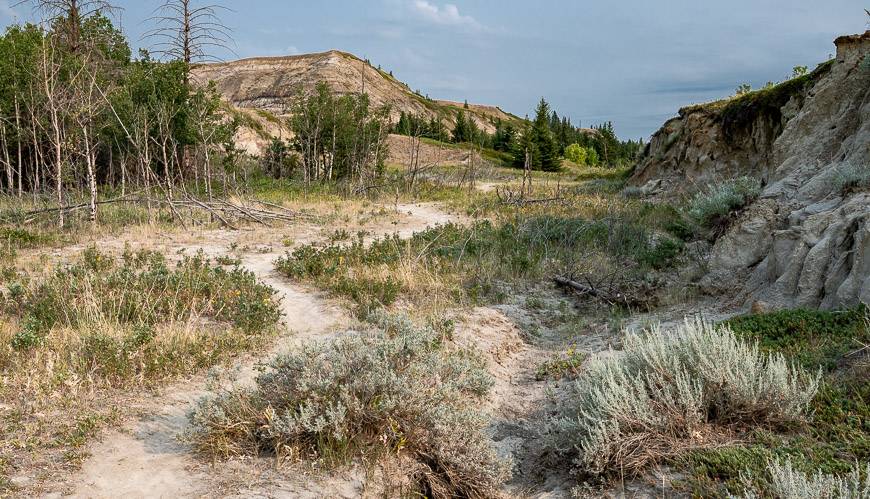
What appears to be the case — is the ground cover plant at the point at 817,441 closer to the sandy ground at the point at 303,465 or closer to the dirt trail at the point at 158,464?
the sandy ground at the point at 303,465

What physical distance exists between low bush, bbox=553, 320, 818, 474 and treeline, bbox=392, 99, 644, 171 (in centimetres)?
2794

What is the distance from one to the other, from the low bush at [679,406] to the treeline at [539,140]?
27.9m

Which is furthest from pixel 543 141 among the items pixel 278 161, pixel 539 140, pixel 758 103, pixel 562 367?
pixel 562 367

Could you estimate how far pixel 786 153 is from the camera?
1136cm

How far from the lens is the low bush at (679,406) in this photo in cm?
388

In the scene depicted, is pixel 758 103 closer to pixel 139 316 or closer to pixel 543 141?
pixel 139 316

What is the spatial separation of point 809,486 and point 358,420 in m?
2.80

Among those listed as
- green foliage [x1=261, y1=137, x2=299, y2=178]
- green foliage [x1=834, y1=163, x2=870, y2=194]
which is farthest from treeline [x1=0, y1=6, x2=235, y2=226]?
green foliage [x1=834, y1=163, x2=870, y2=194]

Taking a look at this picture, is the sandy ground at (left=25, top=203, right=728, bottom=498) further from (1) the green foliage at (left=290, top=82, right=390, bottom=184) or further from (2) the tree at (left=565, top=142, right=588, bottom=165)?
(2) the tree at (left=565, top=142, right=588, bottom=165)

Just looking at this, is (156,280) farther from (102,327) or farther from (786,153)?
(786,153)

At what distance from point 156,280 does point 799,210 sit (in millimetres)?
8703

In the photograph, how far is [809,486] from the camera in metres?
2.93

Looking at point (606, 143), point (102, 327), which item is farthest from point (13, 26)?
point (606, 143)

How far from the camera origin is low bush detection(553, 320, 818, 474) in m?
3.88
